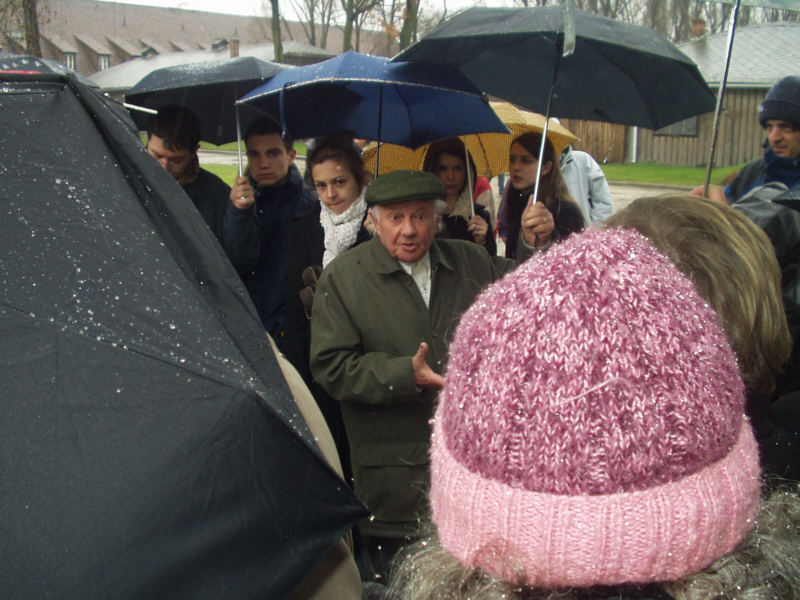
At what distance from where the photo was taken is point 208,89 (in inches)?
169

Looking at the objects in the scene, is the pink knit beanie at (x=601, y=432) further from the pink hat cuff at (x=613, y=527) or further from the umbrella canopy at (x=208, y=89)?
the umbrella canopy at (x=208, y=89)

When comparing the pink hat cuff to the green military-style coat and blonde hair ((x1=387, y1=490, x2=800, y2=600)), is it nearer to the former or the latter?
blonde hair ((x1=387, y1=490, x2=800, y2=600))

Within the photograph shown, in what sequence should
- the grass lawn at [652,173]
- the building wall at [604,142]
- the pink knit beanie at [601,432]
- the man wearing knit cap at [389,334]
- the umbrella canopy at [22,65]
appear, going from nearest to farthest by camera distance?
the pink knit beanie at [601,432] < the umbrella canopy at [22,65] < the man wearing knit cap at [389,334] < the grass lawn at [652,173] < the building wall at [604,142]

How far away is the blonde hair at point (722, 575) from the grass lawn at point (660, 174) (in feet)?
64.1

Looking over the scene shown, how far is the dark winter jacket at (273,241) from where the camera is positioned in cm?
370

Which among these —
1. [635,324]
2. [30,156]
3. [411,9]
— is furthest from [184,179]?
[411,9]

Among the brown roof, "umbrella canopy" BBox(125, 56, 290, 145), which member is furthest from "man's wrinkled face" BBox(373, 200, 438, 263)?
the brown roof

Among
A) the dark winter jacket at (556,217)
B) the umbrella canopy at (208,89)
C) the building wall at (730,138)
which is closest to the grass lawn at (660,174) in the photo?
the building wall at (730,138)

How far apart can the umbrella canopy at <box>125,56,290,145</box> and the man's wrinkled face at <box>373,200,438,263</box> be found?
5.30ft

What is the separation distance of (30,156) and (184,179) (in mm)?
2719

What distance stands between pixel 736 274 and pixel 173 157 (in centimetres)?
293

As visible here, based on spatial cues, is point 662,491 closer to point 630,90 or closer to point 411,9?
point 630,90

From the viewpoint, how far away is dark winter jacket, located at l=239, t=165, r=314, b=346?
3703 mm

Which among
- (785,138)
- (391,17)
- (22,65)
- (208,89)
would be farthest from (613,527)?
(391,17)
